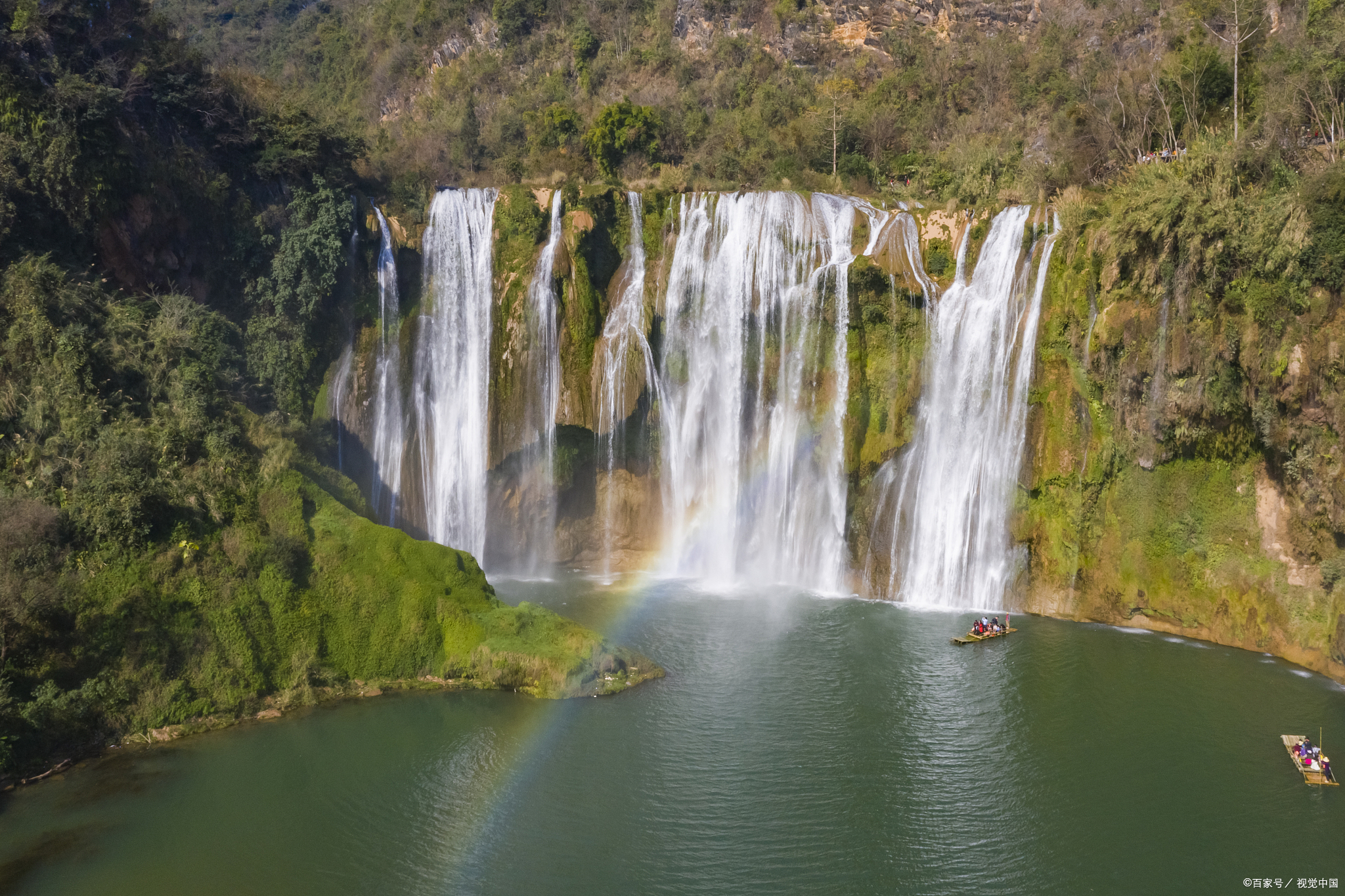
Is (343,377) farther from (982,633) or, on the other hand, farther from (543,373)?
(982,633)

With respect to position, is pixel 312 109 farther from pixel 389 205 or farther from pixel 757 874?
pixel 757 874

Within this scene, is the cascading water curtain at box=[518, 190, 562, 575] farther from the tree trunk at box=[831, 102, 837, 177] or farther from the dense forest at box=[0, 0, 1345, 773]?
the tree trunk at box=[831, 102, 837, 177]

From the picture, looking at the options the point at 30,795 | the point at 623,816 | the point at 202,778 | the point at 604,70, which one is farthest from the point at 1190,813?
the point at 604,70

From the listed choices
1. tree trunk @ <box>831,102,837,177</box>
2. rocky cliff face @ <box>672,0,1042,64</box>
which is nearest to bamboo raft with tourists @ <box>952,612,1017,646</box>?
tree trunk @ <box>831,102,837,177</box>

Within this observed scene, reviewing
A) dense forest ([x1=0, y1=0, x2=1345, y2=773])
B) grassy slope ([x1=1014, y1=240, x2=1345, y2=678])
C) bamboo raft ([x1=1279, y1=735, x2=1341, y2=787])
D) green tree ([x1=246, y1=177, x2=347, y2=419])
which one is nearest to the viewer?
bamboo raft ([x1=1279, y1=735, x2=1341, y2=787])

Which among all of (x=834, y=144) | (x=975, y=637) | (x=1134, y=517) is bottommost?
(x=975, y=637)

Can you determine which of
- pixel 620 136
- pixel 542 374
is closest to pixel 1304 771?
pixel 542 374

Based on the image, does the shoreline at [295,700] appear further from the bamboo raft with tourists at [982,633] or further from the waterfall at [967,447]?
the waterfall at [967,447]
